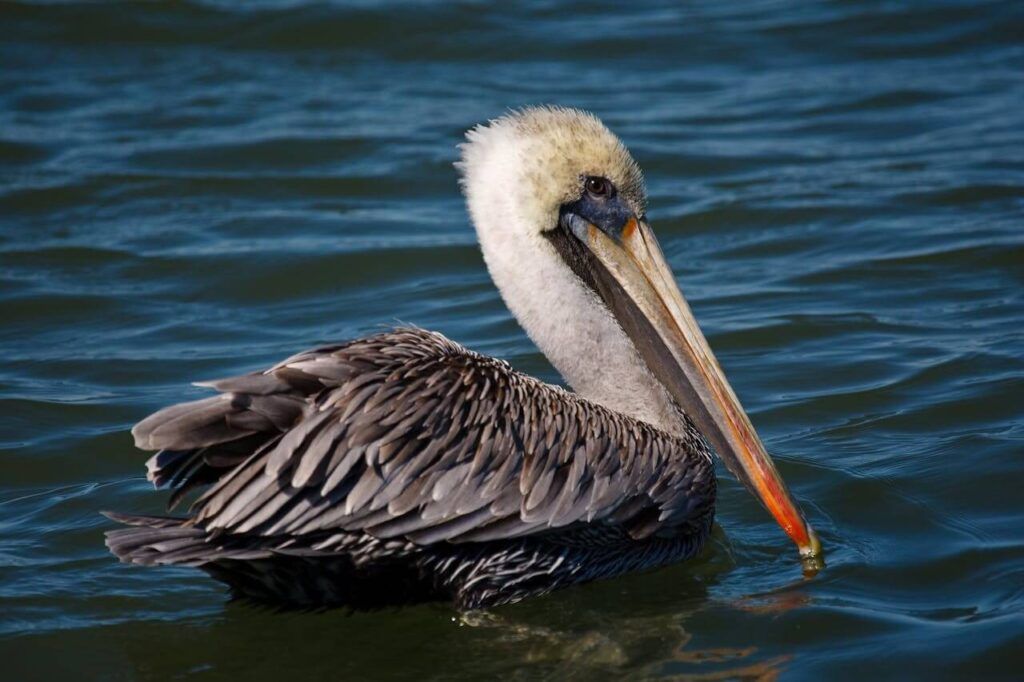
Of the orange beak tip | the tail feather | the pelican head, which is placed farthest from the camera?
the pelican head

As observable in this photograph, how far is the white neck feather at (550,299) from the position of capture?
18.7 feet

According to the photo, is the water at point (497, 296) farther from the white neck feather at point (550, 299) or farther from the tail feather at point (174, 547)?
the white neck feather at point (550, 299)

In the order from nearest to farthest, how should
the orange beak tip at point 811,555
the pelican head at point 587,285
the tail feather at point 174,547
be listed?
1. the tail feather at point 174,547
2. the orange beak tip at point 811,555
3. the pelican head at point 587,285

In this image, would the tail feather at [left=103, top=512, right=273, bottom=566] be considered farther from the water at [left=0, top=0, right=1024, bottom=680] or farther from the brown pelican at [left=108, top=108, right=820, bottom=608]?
the water at [left=0, top=0, right=1024, bottom=680]

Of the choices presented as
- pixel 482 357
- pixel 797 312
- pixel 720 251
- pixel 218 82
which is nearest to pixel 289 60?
pixel 218 82

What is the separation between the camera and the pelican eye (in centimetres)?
576

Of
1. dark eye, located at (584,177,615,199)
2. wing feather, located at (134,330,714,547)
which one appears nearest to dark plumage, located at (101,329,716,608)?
wing feather, located at (134,330,714,547)

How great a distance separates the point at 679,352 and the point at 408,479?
1.33 meters

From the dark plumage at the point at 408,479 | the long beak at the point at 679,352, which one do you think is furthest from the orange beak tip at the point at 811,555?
the dark plumage at the point at 408,479

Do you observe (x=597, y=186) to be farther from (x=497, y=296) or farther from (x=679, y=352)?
(x=497, y=296)

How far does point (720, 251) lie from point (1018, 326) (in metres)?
2.17

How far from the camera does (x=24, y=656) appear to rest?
16.7 feet

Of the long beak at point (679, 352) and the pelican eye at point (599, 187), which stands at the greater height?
the pelican eye at point (599, 187)

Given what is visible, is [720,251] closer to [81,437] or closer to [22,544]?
[81,437]
